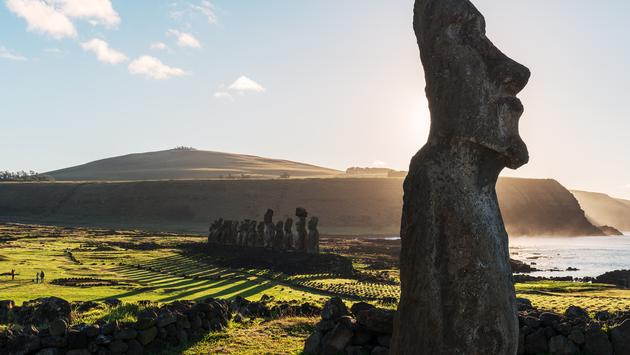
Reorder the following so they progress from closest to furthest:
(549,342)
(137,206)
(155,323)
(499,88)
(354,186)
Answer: (499,88) < (549,342) < (155,323) < (137,206) < (354,186)

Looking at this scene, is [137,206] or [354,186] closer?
[137,206]

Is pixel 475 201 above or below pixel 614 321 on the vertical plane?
above

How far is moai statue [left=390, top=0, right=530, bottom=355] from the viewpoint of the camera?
648 centimetres

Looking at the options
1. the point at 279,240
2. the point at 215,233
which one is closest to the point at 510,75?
the point at 279,240

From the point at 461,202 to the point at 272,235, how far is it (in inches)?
1990

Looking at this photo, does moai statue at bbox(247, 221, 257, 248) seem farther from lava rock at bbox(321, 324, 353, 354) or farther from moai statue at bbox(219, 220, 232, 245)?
lava rock at bbox(321, 324, 353, 354)

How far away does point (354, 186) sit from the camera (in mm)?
162875

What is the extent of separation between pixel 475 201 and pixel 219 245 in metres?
56.4

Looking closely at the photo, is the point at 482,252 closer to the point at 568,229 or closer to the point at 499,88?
the point at 499,88

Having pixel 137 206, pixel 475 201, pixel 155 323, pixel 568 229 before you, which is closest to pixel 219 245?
pixel 155 323

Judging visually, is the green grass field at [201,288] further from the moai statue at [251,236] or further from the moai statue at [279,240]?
the moai statue at [279,240]

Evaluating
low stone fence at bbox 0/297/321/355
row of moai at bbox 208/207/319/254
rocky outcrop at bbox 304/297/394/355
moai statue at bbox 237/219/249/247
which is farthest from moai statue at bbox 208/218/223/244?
rocky outcrop at bbox 304/297/394/355

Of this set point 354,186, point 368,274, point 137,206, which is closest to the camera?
point 368,274

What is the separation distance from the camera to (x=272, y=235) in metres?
56.7
